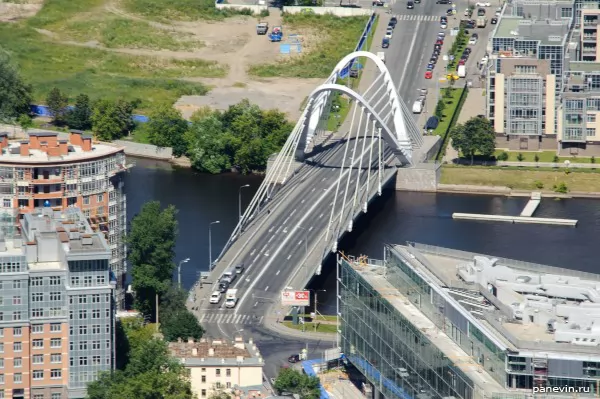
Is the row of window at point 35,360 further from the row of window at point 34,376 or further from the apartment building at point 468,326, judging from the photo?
the apartment building at point 468,326

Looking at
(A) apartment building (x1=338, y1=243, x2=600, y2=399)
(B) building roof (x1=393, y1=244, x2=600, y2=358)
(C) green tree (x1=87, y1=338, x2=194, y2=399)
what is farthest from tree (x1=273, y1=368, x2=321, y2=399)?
(B) building roof (x1=393, y1=244, x2=600, y2=358)

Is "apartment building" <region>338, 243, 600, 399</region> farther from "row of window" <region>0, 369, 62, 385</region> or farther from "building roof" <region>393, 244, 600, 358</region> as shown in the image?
"row of window" <region>0, 369, 62, 385</region>

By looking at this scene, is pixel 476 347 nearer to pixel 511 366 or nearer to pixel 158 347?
pixel 511 366

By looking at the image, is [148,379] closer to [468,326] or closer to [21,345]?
[21,345]

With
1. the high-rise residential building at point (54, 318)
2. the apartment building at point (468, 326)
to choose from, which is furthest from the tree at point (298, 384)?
the high-rise residential building at point (54, 318)

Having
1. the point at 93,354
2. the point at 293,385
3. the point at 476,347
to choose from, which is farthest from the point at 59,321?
the point at 476,347
